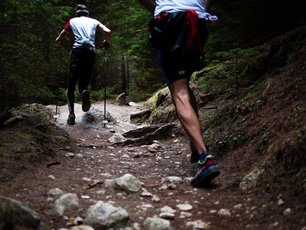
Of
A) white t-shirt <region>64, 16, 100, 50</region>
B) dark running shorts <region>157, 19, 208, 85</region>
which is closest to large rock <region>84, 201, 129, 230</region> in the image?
dark running shorts <region>157, 19, 208, 85</region>

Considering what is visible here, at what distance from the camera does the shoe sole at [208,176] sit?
3.47 meters

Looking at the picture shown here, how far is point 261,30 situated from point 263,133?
369 cm

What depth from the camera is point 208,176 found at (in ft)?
11.5

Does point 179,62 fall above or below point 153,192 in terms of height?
above

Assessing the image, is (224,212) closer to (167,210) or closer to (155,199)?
(167,210)

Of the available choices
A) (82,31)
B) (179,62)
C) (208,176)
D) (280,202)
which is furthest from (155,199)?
(82,31)

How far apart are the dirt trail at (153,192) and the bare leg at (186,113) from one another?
1.47 ft

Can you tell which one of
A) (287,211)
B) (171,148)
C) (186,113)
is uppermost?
(186,113)

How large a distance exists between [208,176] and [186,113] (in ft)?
2.20

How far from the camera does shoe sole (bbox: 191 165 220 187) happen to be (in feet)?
11.4

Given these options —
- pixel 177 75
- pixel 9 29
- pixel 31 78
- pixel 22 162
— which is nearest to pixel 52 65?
pixel 31 78

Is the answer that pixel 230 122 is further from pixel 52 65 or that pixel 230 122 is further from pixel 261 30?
pixel 52 65

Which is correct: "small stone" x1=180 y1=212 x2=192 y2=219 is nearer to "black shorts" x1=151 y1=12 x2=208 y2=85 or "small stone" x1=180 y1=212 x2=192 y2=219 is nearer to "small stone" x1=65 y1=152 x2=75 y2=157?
"black shorts" x1=151 y1=12 x2=208 y2=85

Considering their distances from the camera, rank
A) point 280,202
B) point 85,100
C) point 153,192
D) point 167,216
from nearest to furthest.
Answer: point 280,202 → point 167,216 → point 153,192 → point 85,100
